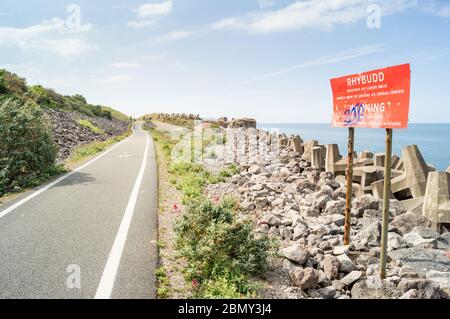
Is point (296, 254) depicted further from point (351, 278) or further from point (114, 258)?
point (114, 258)

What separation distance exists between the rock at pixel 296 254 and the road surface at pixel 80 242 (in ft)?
7.13

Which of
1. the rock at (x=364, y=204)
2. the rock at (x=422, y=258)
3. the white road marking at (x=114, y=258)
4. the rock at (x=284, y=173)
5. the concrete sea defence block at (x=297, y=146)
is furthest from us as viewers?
the concrete sea defence block at (x=297, y=146)

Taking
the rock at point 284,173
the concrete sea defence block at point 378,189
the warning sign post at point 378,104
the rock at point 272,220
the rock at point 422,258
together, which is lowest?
the rock at point 422,258

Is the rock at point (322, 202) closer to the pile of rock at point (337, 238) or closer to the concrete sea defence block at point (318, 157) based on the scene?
the pile of rock at point (337, 238)

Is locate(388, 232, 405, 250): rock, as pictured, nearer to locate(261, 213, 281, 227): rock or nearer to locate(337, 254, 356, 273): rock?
locate(337, 254, 356, 273): rock

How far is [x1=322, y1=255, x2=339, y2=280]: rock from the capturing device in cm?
522

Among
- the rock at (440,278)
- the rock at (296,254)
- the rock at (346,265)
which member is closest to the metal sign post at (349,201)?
the rock at (346,265)

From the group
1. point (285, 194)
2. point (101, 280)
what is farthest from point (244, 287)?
point (285, 194)

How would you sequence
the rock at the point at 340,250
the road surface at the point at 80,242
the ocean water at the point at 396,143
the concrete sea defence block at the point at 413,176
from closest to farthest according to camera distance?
the road surface at the point at 80,242 → the rock at the point at 340,250 → the concrete sea defence block at the point at 413,176 → the ocean water at the point at 396,143

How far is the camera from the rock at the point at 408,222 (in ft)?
23.5

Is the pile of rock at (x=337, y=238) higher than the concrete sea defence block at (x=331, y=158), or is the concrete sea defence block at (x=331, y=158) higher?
the concrete sea defence block at (x=331, y=158)

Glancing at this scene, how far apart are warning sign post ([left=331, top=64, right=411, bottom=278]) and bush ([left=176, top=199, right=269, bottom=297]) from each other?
2.07 metres

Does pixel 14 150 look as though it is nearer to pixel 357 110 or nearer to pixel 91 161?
pixel 91 161
